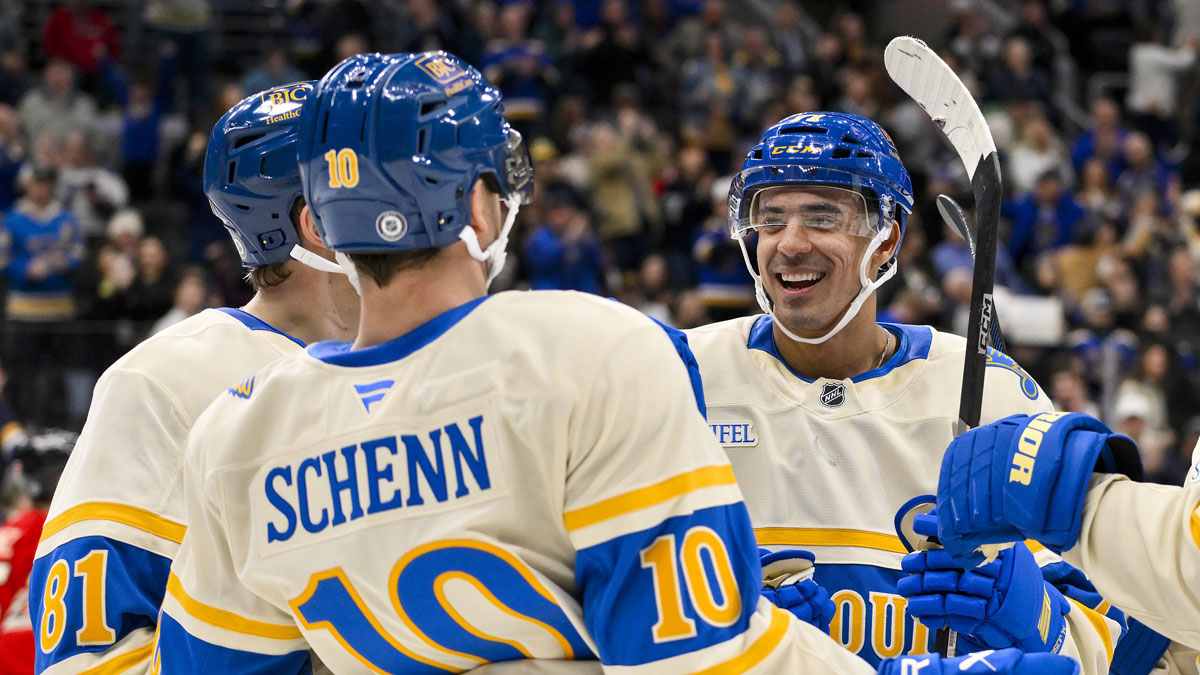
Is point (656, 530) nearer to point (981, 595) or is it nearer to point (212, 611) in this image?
point (212, 611)

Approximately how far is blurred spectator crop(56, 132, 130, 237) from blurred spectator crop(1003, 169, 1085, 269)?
714 centimetres

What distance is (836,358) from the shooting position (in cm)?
318

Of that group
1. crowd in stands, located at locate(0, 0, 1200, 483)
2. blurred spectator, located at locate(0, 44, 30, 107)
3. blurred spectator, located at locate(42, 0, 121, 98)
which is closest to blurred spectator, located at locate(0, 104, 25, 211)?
crowd in stands, located at locate(0, 0, 1200, 483)

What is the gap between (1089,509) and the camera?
2.13m

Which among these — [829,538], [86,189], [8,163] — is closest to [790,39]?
[86,189]

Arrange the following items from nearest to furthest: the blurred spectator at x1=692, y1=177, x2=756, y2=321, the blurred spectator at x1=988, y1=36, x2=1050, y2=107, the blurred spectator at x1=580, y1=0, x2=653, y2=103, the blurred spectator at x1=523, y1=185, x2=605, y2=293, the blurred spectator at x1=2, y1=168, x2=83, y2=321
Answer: the blurred spectator at x1=2, y1=168, x2=83, y2=321 → the blurred spectator at x1=692, y1=177, x2=756, y2=321 → the blurred spectator at x1=523, y1=185, x2=605, y2=293 → the blurred spectator at x1=580, y1=0, x2=653, y2=103 → the blurred spectator at x1=988, y1=36, x2=1050, y2=107

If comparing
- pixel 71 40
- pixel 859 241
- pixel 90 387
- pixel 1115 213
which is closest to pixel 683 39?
pixel 1115 213

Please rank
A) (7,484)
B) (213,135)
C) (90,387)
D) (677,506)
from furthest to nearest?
1. (90,387)
2. (7,484)
3. (213,135)
4. (677,506)

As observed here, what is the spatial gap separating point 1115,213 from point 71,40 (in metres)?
8.79

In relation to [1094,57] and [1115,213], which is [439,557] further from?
[1094,57]

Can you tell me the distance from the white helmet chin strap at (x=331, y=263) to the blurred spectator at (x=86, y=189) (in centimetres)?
841

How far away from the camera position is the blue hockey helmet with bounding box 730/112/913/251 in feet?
10.2

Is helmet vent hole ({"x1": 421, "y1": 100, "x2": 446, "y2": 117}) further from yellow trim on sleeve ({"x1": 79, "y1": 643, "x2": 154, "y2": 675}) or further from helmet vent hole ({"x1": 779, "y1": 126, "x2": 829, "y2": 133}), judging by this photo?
helmet vent hole ({"x1": 779, "y1": 126, "x2": 829, "y2": 133})

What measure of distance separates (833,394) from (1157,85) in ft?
38.6
